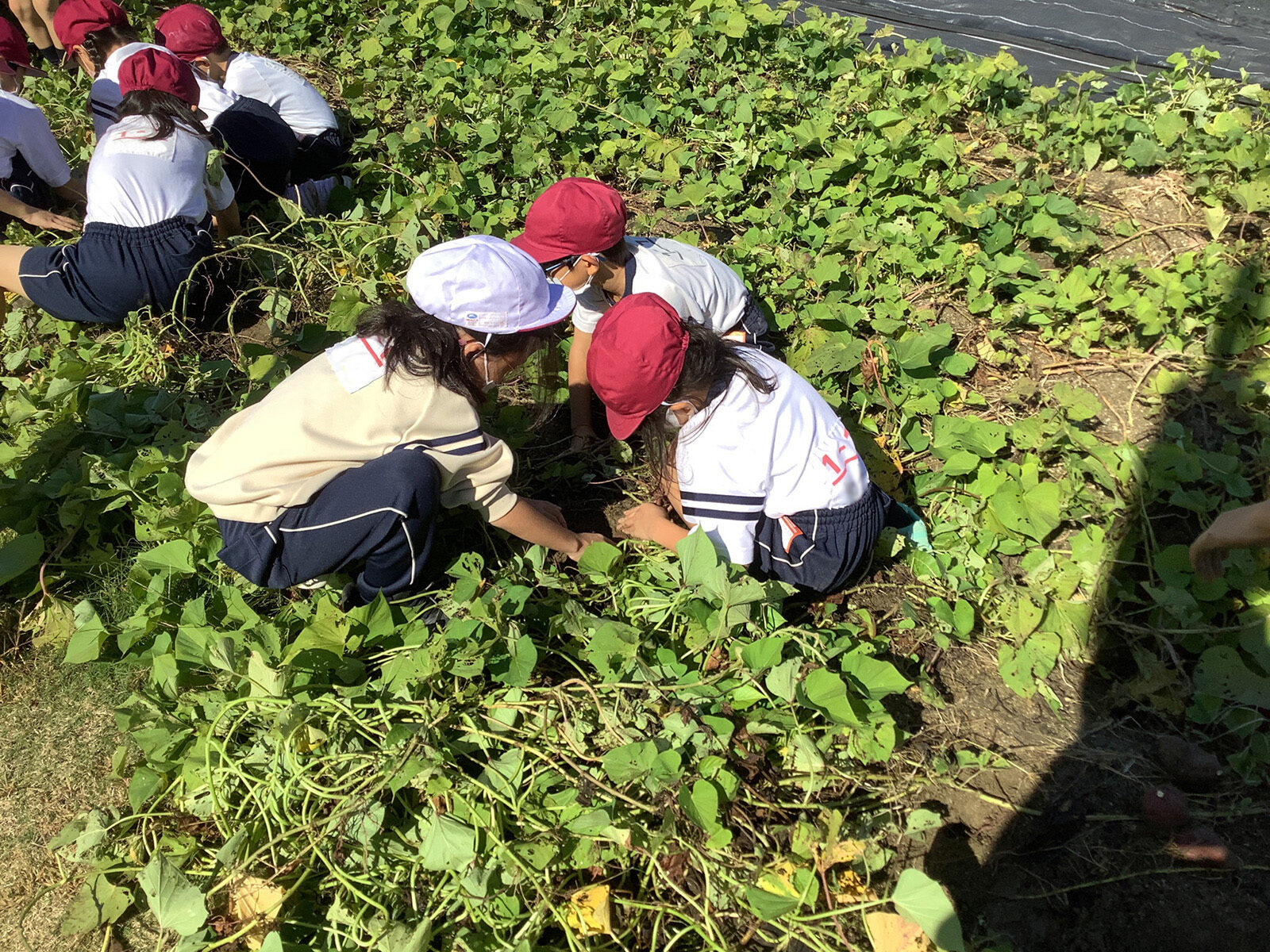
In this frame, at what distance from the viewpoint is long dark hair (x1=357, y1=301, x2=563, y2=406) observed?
6.43 ft

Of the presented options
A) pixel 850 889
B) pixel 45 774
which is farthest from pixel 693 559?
pixel 45 774

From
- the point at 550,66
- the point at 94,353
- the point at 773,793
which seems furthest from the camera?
the point at 550,66

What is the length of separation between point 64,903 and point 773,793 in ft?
5.21

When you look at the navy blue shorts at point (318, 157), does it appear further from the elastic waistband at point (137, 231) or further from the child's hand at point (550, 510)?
the child's hand at point (550, 510)

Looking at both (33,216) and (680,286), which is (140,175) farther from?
(680,286)

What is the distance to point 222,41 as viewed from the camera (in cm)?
404

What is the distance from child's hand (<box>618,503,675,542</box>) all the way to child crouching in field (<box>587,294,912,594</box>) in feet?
0.45

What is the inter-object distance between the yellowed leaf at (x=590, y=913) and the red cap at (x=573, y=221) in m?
1.65

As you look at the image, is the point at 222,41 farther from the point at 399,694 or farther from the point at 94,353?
the point at 399,694

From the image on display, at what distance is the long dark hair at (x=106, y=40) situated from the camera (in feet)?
12.7

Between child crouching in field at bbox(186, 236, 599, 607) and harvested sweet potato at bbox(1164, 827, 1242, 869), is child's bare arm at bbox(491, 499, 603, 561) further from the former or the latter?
harvested sweet potato at bbox(1164, 827, 1242, 869)

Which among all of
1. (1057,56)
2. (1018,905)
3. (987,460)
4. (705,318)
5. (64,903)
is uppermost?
(1057,56)

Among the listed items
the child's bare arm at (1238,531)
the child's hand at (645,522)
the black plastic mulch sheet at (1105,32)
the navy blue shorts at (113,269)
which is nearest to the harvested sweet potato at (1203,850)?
the child's bare arm at (1238,531)

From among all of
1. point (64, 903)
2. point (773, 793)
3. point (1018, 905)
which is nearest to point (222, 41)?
point (64, 903)
